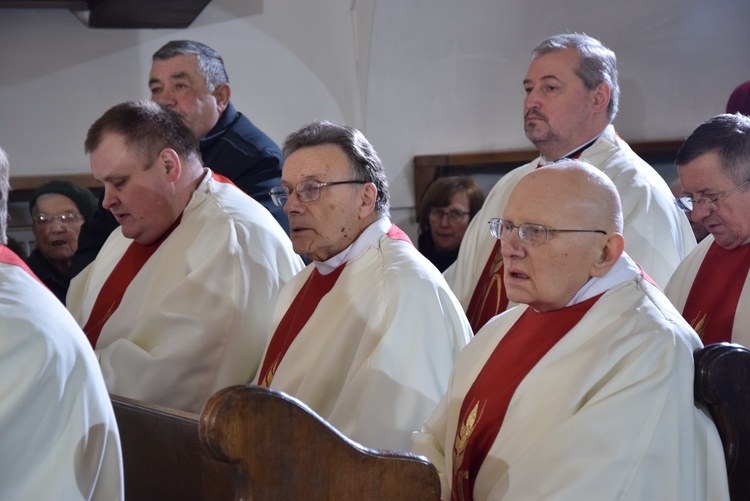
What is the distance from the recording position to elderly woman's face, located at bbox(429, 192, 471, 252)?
21.2 ft

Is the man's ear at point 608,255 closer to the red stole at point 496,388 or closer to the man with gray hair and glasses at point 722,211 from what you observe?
the red stole at point 496,388

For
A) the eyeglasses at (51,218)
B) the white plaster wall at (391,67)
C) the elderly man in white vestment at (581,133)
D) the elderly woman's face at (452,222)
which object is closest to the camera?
the elderly man in white vestment at (581,133)

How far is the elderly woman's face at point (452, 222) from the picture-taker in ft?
21.2

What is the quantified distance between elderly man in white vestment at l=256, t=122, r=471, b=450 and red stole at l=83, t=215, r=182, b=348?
0.89 meters

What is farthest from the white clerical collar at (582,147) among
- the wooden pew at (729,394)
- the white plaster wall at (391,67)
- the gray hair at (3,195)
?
the white plaster wall at (391,67)

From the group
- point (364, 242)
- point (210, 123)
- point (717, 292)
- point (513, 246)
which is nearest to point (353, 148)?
point (364, 242)

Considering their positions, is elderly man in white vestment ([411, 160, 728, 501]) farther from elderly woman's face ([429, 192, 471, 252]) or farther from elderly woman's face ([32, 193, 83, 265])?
elderly woman's face ([32, 193, 83, 265])

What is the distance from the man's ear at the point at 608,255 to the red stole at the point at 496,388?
0.23ft

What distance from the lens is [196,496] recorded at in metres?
3.04

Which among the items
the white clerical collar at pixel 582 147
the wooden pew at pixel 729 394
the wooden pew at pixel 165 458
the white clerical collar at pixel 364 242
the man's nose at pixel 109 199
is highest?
the white clerical collar at pixel 582 147

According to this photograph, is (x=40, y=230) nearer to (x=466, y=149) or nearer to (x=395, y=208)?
(x=395, y=208)

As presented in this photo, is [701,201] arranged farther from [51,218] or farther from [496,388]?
[51,218]

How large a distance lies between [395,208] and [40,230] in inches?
102

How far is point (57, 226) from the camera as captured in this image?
6055 mm
